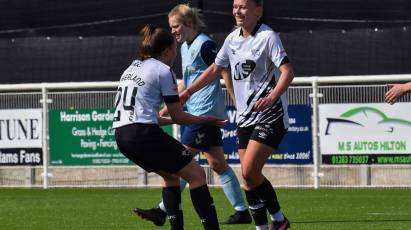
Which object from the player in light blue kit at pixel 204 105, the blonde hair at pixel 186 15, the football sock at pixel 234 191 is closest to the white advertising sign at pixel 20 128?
the player in light blue kit at pixel 204 105

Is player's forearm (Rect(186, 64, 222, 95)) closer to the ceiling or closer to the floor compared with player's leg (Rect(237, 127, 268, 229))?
closer to the ceiling

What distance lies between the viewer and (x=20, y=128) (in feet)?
58.9

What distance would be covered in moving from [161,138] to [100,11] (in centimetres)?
1013

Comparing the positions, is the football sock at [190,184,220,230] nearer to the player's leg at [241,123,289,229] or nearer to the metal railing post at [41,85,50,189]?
the player's leg at [241,123,289,229]

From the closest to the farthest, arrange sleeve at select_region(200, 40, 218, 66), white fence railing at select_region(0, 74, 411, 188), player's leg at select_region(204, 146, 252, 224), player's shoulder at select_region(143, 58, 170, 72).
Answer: player's shoulder at select_region(143, 58, 170, 72) < sleeve at select_region(200, 40, 218, 66) < player's leg at select_region(204, 146, 252, 224) < white fence railing at select_region(0, 74, 411, 188)

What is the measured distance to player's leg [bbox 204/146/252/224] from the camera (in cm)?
1156

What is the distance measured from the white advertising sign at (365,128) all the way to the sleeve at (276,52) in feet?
22.5

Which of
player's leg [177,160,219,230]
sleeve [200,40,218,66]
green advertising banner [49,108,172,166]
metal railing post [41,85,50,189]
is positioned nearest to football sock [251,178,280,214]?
player's leg [177,160,219,230]

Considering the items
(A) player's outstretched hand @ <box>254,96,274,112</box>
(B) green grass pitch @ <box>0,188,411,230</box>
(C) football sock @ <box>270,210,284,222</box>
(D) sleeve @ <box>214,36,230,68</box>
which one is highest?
(D) sleeve @ <box>214,36,230,68</box>

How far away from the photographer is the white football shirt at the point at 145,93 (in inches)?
356

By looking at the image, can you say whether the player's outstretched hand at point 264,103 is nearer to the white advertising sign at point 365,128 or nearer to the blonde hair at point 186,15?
the blonde hair at point 186,15

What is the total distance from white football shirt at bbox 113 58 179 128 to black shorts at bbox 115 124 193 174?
6 centimetres

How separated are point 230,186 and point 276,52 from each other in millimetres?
2444

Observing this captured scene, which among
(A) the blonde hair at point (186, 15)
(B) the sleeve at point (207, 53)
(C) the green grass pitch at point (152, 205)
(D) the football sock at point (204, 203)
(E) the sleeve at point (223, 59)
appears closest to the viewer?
(D) the football sock at point (204, 203)
